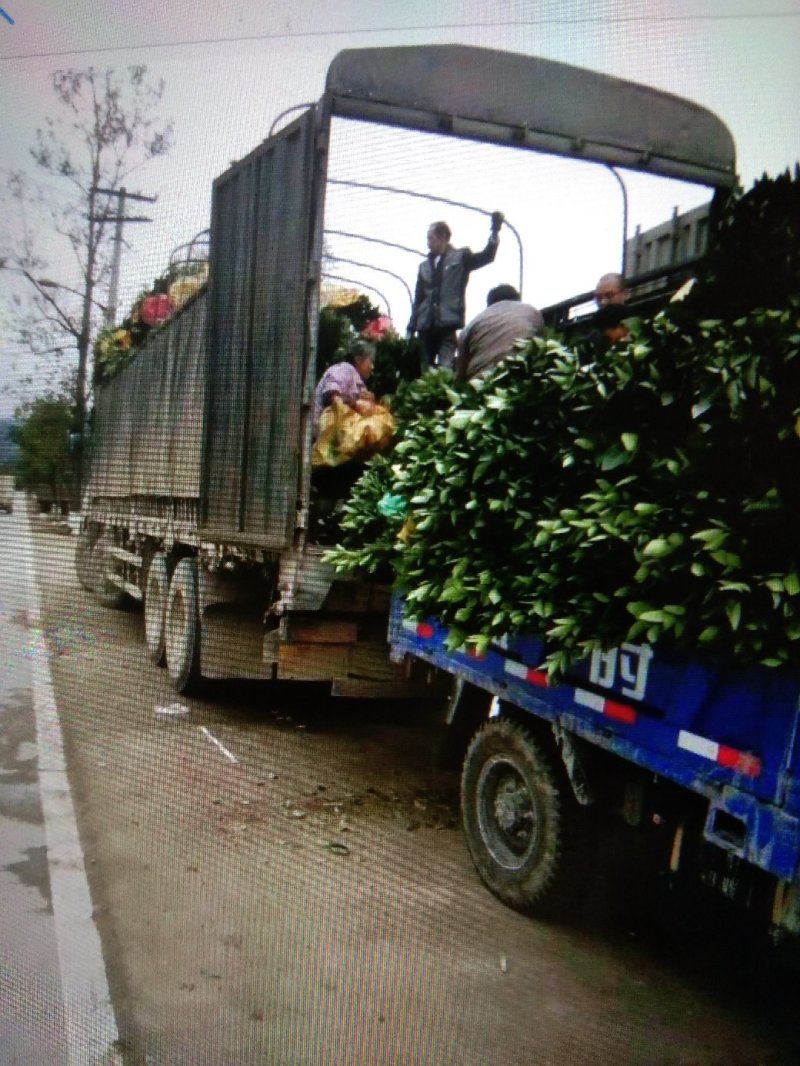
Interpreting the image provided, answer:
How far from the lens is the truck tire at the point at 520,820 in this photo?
11.3 feet

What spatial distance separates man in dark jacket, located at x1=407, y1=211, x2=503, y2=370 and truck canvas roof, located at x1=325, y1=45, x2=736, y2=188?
0.75 metres

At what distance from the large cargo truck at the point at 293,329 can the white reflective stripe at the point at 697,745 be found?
265 cm

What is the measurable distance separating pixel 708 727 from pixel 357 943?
155 cm

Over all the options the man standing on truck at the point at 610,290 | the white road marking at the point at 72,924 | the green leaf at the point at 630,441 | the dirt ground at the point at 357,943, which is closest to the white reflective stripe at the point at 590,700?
the dirt ground at the point at 357,943

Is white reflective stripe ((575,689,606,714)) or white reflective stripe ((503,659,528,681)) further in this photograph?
white reflective stripe ((503,659,528,681))

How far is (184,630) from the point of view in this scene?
22.4 ft

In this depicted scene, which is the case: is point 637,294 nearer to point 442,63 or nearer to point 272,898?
point 442,63

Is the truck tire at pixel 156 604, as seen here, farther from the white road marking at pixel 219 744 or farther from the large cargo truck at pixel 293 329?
the white road marking at pixel 219 744

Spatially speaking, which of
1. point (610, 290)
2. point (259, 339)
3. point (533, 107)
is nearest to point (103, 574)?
point (259, 339)

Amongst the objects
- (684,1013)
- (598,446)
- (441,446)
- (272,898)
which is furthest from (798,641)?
(272,898)

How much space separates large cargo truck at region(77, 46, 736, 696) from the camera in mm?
5004

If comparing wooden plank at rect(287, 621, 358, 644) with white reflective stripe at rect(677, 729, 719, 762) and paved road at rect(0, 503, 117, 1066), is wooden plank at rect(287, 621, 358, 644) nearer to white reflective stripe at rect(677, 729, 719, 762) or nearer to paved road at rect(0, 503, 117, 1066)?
paved road at rect(0, 503, 117, 1066)

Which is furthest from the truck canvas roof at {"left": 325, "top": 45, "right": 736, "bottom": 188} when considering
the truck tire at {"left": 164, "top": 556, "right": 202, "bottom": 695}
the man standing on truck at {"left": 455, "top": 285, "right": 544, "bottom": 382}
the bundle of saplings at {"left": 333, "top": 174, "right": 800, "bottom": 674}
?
the truck tire at {"left": 164, "top": 556, "right": 202, "bottom": 695}

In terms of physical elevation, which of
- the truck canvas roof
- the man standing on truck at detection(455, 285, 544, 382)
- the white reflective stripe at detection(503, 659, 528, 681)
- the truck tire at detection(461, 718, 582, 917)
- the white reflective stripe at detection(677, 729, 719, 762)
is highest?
the truck canvas roof
